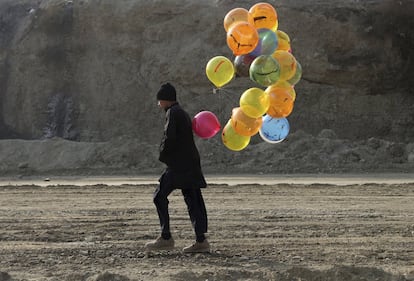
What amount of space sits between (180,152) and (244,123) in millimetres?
1151

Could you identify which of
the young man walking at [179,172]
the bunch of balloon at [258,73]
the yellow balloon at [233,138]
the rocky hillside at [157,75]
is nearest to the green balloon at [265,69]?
the bunch of balloon at [258,73]

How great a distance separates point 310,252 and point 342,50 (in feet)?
76.0

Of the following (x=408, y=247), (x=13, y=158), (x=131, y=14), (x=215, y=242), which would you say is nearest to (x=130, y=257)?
(x=215, y=242)

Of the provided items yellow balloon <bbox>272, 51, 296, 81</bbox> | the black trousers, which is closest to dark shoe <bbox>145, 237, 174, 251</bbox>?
the black trousers

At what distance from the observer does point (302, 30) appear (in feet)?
101

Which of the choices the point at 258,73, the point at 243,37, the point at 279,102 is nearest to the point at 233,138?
the point at 279,102

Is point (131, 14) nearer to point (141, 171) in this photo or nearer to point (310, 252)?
point (141, 171)

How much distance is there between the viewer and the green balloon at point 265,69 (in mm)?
8977

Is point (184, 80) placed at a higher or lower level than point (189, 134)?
higher

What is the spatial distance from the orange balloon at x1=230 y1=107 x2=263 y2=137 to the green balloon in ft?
1.57

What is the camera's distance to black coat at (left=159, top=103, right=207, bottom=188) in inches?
324

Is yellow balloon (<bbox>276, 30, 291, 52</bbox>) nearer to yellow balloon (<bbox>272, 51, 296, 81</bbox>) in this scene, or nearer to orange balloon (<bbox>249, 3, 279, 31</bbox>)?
orange balloon (<bbox>249, 3, 279, 31</bbox>)

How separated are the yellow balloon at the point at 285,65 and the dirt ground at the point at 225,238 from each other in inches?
81.4

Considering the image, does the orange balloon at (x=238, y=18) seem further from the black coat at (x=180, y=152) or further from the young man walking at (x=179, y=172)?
the black coat at (x=180, y=152)
